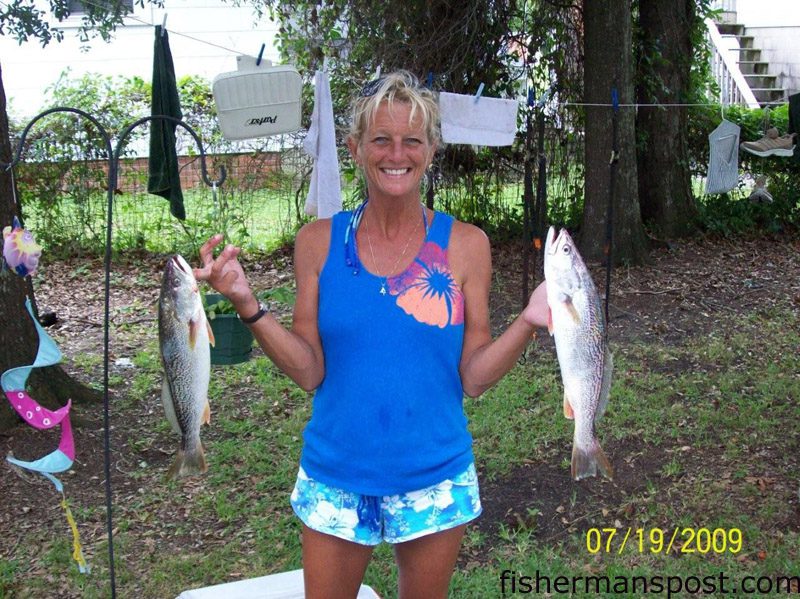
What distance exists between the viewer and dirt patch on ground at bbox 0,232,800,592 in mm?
4254

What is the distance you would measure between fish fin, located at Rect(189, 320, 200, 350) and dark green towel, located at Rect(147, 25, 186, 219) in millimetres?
2868

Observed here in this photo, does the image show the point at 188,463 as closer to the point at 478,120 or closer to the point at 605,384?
the point at 605,384

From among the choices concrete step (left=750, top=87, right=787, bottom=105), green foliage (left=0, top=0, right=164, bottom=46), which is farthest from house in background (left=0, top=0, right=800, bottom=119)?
green foliage (left=0, top=0, right=164, bottom=46)

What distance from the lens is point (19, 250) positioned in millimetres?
2535

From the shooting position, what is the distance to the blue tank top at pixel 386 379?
2.06 m

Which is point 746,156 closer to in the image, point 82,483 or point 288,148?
point 288,148

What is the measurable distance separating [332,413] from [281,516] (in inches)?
93.3

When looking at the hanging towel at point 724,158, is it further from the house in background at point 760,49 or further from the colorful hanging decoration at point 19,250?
the colorful hanging decoration at point 19,250

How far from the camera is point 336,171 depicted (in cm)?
559

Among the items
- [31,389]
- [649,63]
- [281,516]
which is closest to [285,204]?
[649,63]

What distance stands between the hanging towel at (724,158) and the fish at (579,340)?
21.9 ft

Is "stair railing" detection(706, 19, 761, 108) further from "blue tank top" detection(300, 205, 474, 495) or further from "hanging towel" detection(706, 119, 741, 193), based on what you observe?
"blue tank top" detection(300, 205, 474, 495)

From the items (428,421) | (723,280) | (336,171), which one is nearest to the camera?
(428,421)

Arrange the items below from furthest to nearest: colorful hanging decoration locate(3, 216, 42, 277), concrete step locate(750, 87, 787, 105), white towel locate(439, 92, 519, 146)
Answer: concrete step locate(750, 87, 787, 105) < white towel locate(439, 92, 519, 146) < colorful hanging decoration locate(3, 216, 42, 277)
